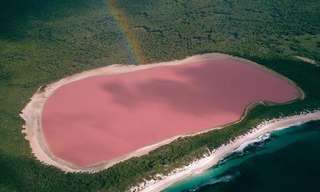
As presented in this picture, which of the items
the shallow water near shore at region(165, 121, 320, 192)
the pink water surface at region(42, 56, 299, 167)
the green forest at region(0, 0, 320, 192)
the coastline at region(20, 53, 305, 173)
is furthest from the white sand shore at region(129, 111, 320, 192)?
the pink water surface at region(42, 56, 299, 167)

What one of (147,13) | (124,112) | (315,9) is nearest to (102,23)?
(147,13)

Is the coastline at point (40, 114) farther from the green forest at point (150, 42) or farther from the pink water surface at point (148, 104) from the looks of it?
the green forest at point (150, 42)

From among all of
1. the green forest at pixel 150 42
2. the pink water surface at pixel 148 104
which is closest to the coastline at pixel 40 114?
the pink water surface at pixel 148 104

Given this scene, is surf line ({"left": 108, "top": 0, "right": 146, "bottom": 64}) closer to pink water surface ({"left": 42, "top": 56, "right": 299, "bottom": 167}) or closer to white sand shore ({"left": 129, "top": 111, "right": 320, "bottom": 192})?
pink water surface ({"left": 42, "top": 56, "right": 299, "bottom": 167})

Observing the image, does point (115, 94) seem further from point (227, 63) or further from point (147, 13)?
point (147, 13)

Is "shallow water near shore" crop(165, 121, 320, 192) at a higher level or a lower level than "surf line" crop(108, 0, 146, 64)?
lower

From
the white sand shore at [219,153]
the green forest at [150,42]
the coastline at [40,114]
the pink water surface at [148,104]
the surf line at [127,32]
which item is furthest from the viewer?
the surf line at [127,32]
